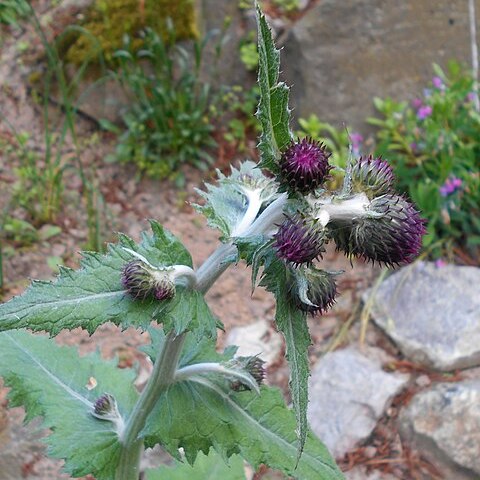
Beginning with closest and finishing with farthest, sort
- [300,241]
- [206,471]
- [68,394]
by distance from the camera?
[300,241] → [68,394] → [206,471]

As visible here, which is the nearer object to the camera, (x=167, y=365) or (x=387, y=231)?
(x=387, y=231)

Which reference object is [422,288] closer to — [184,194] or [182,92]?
[184,194]

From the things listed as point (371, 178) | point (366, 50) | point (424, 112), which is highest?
point (366, 50)

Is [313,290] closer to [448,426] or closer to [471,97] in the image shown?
[448,426]

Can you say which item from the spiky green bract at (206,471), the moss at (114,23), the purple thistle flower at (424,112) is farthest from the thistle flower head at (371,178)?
the moss at (114,23)

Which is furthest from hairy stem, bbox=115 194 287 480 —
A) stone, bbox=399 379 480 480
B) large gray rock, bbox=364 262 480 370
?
large gray rock, bbox=364 262 480 370

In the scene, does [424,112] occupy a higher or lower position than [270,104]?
higher

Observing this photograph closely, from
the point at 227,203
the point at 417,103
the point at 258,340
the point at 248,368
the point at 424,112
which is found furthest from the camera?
the point at 417,103

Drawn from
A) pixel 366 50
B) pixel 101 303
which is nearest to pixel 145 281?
pixel 101 303
